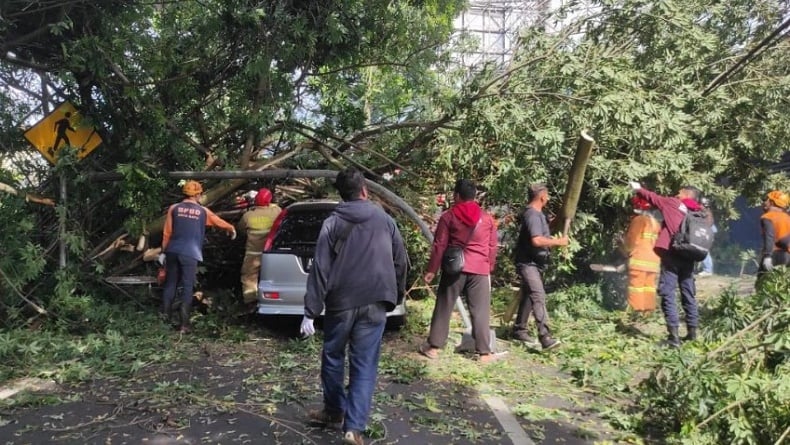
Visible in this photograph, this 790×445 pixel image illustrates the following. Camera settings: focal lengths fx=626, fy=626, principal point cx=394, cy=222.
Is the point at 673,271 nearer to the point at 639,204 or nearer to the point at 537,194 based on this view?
the point at 639,204

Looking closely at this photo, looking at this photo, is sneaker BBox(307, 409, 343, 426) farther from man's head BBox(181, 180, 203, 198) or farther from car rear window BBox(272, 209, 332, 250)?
man's head BBox(181, 180, 203, 198)

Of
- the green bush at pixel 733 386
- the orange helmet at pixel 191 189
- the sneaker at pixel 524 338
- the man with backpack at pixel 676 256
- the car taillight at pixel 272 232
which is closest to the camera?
the green bush at pixel 733 386

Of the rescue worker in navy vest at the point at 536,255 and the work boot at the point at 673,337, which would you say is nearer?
the rescue worker in navy vest at the point at 536,255

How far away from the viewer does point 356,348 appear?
14.0 ft

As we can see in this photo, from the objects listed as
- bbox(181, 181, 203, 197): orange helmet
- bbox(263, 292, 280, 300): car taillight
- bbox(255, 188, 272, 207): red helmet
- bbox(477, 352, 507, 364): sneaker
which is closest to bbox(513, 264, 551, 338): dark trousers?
bbox(477, 352, 507, 364): sneaker

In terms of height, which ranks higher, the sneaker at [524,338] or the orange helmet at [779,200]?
the orange helmet at [779,200]

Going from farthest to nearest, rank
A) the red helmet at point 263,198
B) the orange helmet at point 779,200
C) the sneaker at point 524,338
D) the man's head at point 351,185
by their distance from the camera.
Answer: the orange helmet at point 779,200 → the red helmet at point 263,198 → the sneaker at point 524,338 → the man's head at point 351,185

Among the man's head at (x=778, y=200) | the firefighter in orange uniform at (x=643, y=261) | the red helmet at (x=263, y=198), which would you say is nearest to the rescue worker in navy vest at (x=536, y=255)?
the firefighter in orange uniform at (x=643, y=261)

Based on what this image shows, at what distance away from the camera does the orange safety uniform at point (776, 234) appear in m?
8.33

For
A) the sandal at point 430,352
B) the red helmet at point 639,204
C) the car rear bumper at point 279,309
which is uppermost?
the red helmet at point 639,204

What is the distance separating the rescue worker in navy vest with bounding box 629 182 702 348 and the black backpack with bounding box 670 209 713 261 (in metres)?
0.07

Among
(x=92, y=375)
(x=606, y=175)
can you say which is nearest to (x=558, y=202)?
(x=606, y=175)

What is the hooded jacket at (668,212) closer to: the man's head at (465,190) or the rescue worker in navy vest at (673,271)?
the rescue worker in navy vest at (673,271)

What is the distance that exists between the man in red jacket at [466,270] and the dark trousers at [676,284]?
2115 mm
